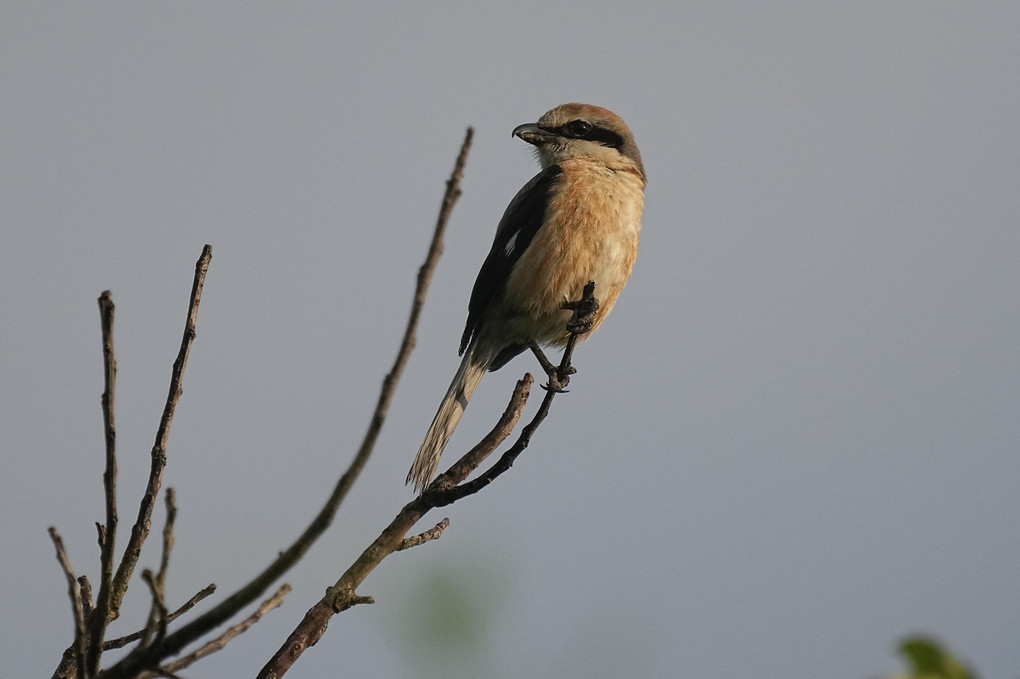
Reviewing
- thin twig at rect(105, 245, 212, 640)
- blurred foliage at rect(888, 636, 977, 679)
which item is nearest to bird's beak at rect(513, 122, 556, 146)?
thin twig at rect(105, 245, 212, 640)

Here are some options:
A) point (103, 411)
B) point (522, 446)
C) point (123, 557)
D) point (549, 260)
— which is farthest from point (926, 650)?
point (549, 260)

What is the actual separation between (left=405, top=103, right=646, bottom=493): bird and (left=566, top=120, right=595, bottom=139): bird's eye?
0.29ft

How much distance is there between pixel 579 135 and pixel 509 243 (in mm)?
939

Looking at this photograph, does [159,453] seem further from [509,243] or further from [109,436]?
[509,243]

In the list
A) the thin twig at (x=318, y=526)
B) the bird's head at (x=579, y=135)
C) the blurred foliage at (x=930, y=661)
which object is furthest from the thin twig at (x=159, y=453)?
Result: the bird's head at (x=579, y=135)

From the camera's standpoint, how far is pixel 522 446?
3.54 meters

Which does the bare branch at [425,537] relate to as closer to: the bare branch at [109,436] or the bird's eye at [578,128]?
the bare branch at [109,436]

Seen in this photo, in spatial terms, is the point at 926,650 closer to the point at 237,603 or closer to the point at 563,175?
the point at 237,603

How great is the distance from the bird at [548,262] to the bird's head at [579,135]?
14 mm

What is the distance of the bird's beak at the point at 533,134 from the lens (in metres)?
6.13

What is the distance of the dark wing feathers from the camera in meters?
5.47

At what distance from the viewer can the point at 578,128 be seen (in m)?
6.12

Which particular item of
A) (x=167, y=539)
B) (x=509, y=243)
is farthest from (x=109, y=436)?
(x=509, y=243)

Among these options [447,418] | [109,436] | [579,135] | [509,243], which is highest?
[579,135]
